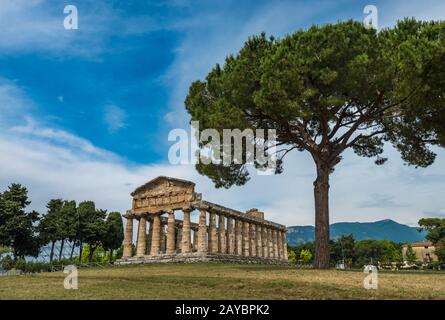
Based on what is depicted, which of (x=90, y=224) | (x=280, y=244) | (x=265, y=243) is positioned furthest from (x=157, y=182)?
(x=280, y=244)

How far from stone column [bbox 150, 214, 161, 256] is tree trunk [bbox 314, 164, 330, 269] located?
1218 inches

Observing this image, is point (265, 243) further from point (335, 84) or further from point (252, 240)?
point (335, 84)

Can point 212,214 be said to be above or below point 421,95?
below

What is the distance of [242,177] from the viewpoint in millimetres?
28938

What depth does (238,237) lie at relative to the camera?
5597cm

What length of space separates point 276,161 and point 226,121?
746 cm

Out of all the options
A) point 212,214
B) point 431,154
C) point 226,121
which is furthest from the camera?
point 212,214

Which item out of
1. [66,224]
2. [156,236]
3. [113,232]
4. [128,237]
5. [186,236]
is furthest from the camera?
[113,232]

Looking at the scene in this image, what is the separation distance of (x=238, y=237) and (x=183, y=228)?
384 inches

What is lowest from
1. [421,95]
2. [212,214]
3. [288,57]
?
[212,214]

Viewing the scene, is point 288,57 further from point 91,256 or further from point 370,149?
point 91,256

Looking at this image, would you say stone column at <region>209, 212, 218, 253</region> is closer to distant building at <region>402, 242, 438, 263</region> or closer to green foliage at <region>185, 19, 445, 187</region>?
green foliage at <region>185, 19, 445, 187</region>

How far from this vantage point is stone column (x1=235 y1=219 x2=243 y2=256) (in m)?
55.3
